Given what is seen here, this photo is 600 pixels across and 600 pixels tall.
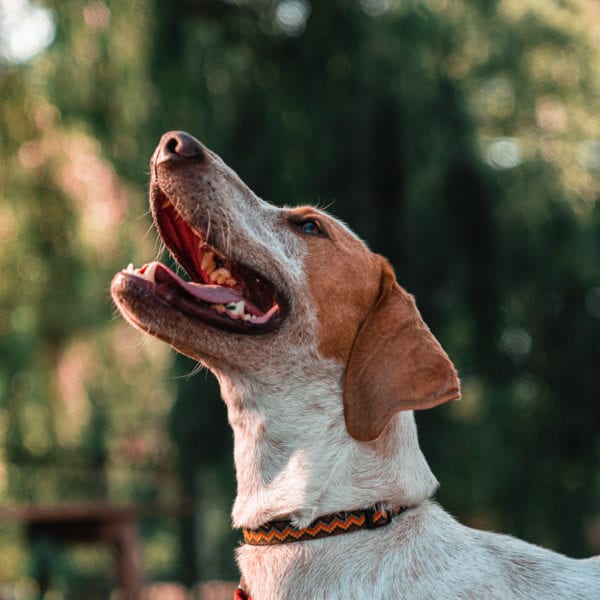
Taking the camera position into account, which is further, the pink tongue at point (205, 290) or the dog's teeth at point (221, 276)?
the dog's teeth at point (221, 276)

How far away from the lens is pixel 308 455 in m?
2.49

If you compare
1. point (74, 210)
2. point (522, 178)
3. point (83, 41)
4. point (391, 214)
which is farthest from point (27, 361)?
point (522, 178)

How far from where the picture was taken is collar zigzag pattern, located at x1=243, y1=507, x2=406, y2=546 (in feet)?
7.81

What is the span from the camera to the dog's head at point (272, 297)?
252cm

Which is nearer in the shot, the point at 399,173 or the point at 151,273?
the point at 151,273

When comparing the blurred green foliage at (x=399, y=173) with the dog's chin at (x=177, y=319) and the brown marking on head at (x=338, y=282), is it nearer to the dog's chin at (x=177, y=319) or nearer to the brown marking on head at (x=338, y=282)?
the brown marking on head at (x=338, y=282)

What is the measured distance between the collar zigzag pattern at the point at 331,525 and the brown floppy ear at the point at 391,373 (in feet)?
0.64

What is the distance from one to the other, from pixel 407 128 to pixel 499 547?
16.1ft

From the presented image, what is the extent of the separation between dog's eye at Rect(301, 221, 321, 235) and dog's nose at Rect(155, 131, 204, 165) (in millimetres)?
455

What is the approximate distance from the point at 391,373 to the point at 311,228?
0.61 metres

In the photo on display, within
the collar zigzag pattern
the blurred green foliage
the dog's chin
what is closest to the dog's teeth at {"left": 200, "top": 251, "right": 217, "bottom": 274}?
the dog's chin

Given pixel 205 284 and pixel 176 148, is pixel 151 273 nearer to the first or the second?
pixel 205 284

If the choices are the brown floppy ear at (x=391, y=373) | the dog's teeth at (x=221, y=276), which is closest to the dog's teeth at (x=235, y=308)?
the dog's teeth at (x=221, y=276)

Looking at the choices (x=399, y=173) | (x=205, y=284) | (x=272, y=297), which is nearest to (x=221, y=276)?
(x=205, y=284)
